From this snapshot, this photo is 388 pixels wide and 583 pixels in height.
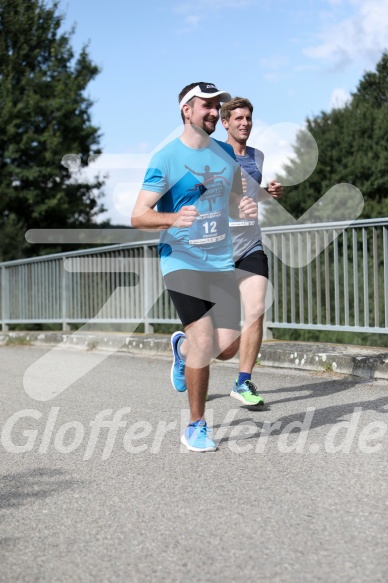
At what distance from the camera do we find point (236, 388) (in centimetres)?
633

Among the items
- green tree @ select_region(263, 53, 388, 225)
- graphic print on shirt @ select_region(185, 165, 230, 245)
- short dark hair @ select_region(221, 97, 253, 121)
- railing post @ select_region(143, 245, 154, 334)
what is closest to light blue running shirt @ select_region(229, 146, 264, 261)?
short dark hair @ select_region(221, 97, 253, 121)

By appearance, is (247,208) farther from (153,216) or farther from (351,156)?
(351,156)

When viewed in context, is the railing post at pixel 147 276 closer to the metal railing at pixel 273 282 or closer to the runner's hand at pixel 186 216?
the metal railing at pixel 273 282

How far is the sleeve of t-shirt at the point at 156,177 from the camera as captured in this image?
4.85m

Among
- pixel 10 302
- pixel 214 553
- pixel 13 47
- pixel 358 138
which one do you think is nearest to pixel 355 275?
pixel 214 553

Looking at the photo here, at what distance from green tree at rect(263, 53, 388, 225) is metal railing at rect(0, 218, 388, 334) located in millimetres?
24453

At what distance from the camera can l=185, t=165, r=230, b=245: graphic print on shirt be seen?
4984mm

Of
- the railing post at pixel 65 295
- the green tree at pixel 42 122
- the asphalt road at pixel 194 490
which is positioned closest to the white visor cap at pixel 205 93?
the asphalt road at pixel 194 490

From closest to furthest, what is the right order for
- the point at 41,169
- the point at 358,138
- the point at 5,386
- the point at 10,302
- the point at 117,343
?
the point at 5,386, the point at 117,343, the point at 10,302, the point at 41,169, the point at 358,138

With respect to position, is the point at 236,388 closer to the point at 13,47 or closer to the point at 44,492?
the point at 44,492

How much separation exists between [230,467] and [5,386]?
3.95 meters

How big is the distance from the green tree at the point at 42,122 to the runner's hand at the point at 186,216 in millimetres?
27314

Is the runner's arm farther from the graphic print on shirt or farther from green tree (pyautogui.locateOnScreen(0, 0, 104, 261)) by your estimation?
green tree (pyautogui.locateOnScreen(0, 0, 104, 261))

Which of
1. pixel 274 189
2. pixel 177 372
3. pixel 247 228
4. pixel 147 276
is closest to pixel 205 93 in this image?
pixel 274 189
